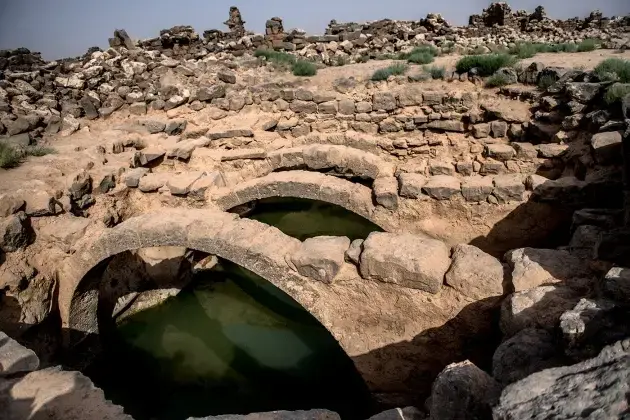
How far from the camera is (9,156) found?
5785 millimetres

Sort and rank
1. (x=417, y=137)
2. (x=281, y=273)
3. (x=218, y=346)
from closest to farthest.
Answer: (x=281, y=273), (x=218, y=346), (x=417, y=137)

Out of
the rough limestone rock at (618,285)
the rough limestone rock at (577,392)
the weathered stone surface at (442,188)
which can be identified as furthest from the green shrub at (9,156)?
the rough limestone rock at (618,285)

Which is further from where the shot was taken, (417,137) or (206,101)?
(206,101)

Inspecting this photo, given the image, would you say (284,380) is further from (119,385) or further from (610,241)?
(610,241)

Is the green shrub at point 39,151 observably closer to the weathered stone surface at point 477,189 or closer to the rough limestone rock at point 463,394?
the weathered stone surface at point 477,189

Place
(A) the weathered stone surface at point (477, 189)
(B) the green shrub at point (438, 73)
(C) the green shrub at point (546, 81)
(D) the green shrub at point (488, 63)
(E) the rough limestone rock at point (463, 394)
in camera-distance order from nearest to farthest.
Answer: (E) the rough limestone rock at point (463, 394) → (A) the weathered stone surface at point (477, 189) → (C) the green shrub at point (546, 81) → (D) the green shrub at point (488, 63) → (B) the green shrub at point (438, 73)

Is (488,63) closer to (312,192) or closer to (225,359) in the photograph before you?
(312,192)

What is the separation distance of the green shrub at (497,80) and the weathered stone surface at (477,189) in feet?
10.0

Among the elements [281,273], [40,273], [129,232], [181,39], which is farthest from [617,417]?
[181,39]

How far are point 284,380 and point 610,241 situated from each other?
14.7 feet

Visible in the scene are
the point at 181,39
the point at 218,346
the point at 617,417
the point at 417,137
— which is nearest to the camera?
the point at 617,417

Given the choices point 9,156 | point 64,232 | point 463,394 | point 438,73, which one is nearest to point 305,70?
point 438,73

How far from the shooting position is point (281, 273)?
12.2 ft

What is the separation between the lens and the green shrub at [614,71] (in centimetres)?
586
